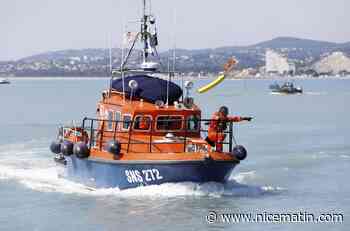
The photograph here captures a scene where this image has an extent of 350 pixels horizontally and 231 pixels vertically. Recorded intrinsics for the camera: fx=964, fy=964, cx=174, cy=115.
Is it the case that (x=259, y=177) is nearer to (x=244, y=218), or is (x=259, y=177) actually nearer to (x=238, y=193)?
(x=238, y=193)

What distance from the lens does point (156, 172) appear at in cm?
2478

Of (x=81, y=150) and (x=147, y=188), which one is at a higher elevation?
(x=81, y=150)

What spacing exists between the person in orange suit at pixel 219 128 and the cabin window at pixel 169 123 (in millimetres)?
1048

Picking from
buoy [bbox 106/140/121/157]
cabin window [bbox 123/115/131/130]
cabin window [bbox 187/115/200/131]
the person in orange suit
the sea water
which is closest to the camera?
the sea water

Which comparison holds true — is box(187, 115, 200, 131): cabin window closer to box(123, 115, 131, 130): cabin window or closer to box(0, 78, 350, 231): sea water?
box(123, 115, 131, 130): cabin window

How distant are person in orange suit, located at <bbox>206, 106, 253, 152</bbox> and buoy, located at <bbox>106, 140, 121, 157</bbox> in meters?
2.38

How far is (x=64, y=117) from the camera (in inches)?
2579

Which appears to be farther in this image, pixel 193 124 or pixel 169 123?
pixel 193 124

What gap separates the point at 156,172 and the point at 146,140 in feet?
4.30
